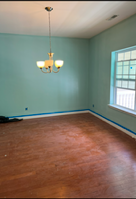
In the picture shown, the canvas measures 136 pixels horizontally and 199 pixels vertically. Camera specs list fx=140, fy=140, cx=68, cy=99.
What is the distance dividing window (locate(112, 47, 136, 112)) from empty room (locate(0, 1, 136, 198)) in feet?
0.08

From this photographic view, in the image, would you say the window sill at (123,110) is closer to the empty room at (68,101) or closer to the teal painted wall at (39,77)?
the empty room at (68,101)

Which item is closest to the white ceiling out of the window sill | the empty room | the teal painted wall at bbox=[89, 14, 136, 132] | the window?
the empty room

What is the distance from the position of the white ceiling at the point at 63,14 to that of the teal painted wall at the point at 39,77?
69cm

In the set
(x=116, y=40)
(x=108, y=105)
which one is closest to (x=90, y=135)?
(x=108, y=105)

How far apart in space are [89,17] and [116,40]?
1.05 m

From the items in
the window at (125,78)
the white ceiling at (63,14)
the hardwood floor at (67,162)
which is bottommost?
the hardwood floor at (67,162)

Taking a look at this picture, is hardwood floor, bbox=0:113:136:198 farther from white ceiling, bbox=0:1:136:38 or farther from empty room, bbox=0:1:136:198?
white ceiling, bbox=0:1:136:38

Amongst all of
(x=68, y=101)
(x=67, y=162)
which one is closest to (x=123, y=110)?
(x=67, y=162)

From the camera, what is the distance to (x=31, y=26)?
3.77 m

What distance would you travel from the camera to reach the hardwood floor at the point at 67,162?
Result: 1.93 meters

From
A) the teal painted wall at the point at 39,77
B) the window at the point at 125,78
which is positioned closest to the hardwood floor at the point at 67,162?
the window at the point at 125,78

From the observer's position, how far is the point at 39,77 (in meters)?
4.94

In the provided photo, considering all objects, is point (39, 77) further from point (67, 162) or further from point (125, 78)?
point (67, 162)

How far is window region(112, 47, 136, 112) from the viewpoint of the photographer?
11.3 ft
